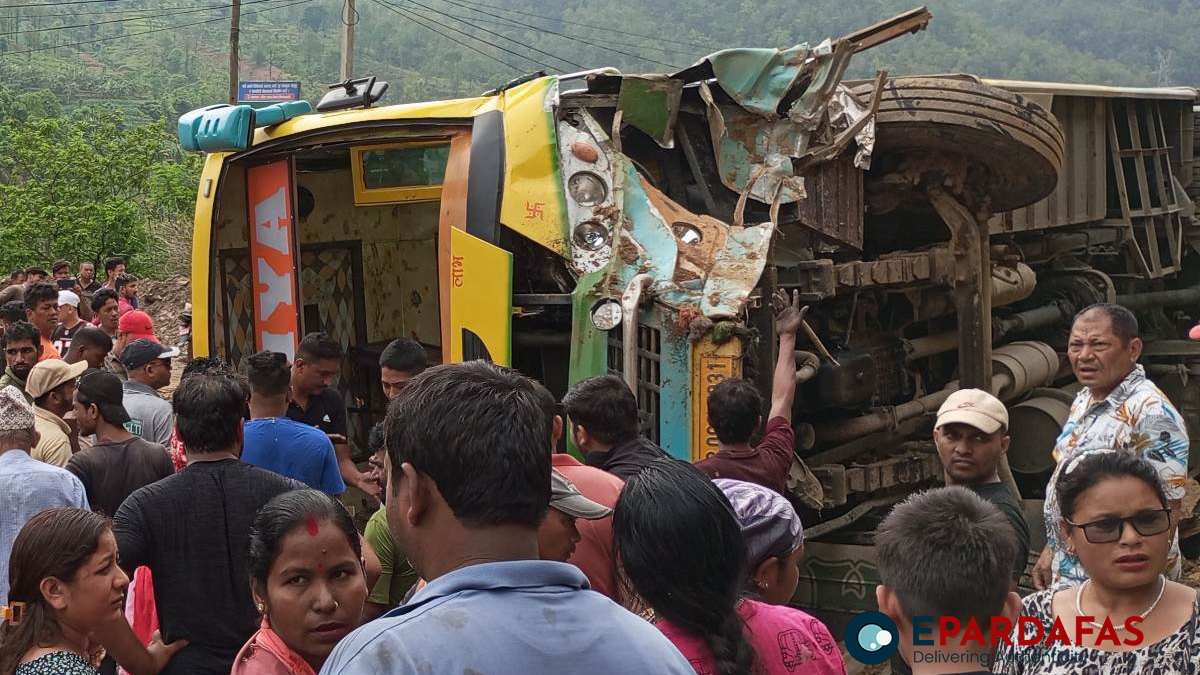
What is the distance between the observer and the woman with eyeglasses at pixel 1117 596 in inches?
114

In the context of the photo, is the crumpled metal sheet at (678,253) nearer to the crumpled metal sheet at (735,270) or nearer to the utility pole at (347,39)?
the crumpled metal sheet at (735,270)

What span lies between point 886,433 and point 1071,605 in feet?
13.4

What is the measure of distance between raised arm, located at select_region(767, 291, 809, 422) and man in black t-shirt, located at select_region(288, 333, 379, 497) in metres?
1.65

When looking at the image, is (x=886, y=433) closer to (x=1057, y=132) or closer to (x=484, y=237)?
(x=1057, y=132)

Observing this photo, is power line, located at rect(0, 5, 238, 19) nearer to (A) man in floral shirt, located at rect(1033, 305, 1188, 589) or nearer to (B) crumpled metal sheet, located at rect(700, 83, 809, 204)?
(B) crumpled metal sheet, located at rect(700, 83, 809, 204)

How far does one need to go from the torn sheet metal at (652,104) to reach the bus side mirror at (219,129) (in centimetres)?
210

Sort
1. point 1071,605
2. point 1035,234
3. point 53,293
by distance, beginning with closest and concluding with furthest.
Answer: point 1071,605, point 53,293, point 1035,234

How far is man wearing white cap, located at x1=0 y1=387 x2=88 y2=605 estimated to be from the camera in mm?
4051

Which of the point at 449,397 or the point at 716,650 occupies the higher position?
the point at 449,397

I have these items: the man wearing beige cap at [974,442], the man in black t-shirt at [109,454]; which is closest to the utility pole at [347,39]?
the man in black t-shirt at [109,454]

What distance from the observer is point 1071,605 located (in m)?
3.09

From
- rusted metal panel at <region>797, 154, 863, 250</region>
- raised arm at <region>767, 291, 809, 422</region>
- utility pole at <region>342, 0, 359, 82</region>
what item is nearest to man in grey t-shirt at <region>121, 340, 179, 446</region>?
raised arm at <region>767, 291, 809, 422</region>

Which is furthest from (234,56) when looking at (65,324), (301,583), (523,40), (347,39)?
(523,40)

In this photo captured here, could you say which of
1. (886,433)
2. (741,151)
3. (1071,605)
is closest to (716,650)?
(1071,605)
